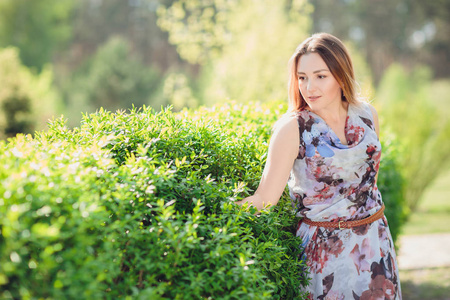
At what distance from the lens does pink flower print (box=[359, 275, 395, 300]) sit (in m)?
2.29

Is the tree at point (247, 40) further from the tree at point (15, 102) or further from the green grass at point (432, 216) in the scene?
the green grass at point (432, 216)

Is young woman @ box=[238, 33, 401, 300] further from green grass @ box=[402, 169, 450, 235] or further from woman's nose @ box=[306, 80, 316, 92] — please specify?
green grass @ box=[402, 169, 450, 235]

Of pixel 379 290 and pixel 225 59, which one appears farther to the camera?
pixel 225 59

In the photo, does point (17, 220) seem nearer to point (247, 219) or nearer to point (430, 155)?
point (247, 219)

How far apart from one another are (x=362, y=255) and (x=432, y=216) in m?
13.0

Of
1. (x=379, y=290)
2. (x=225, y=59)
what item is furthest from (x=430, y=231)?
(x=379, y=290)

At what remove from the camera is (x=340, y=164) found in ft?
7.58

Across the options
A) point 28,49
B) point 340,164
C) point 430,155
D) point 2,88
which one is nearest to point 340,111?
point 340,164

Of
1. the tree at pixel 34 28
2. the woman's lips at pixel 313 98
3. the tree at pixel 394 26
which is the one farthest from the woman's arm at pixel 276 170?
the tree at pixel 34 28

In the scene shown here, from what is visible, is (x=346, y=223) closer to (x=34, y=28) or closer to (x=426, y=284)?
(x=426, y=284)

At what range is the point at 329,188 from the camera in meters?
2.32

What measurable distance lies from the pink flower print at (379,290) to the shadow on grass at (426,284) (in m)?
3.21

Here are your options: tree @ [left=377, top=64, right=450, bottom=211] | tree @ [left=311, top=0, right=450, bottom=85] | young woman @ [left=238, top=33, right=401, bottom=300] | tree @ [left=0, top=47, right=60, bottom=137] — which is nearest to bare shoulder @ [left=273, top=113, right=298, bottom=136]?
young woman @ [left=238, top=33, right=401, bottom=300]

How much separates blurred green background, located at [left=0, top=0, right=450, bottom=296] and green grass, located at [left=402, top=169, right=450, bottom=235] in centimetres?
5
